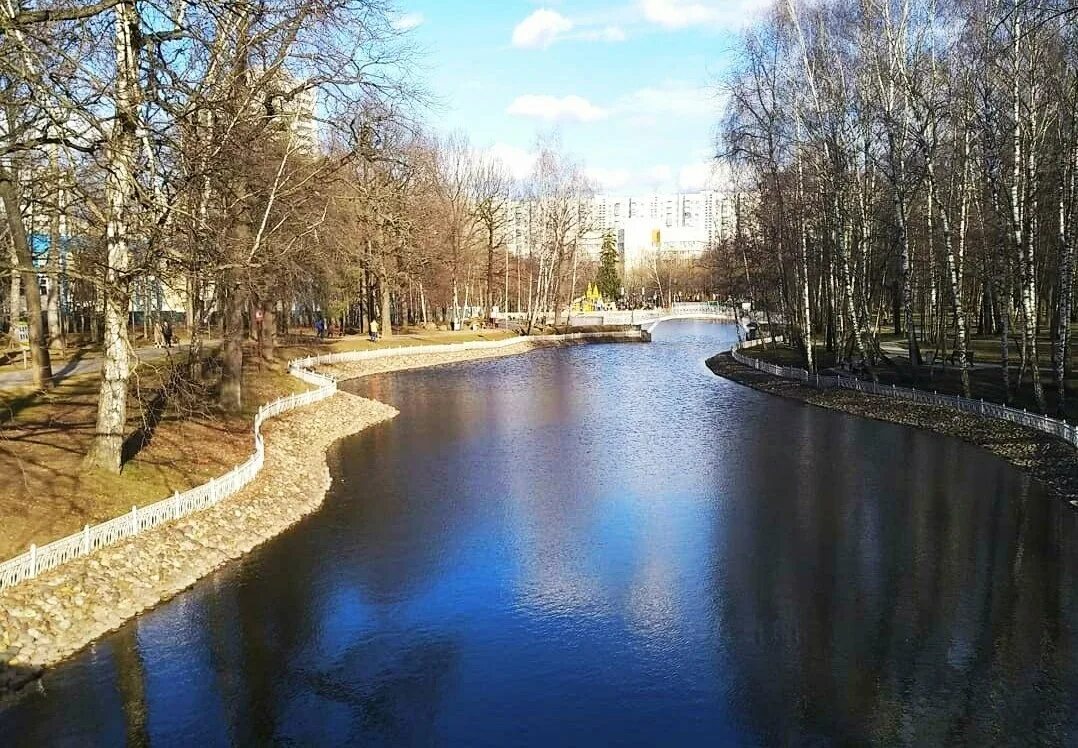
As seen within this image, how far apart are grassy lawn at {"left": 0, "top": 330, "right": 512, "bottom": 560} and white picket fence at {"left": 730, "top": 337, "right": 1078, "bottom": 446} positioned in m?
20.8

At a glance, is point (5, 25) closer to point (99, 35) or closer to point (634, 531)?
point (99, 35)

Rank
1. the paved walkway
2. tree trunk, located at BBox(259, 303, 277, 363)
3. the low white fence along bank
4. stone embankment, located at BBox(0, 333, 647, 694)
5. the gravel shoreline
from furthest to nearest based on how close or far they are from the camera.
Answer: tree trunk, located at BBox(259, 303, 277, 363)
the paved walkway
the gravel shoreline
the low white fence along bank
stone embankment, located at BBox(0, 333, 647, 694)

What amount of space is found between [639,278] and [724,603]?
13684cm

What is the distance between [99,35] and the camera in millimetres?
13273

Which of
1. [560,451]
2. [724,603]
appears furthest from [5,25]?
[560,451]

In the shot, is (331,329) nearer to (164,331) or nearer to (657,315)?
(164,331)

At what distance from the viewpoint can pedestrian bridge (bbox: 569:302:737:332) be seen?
89500mm

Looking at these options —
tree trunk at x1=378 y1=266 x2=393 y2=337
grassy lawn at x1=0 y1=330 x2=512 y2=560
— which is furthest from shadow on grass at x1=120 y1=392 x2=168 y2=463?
tree trunk at x1=378 y1=266 x2=393 y2=337

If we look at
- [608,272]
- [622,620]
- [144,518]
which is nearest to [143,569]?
[144,518]

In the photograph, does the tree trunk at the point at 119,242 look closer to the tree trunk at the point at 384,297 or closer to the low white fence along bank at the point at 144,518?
the low white fence along bank at the point at 144,518

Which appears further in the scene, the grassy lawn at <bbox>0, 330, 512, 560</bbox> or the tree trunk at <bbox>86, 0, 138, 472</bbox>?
the grassy lawn at <bbox>0, 330, 512, 560</bbox>

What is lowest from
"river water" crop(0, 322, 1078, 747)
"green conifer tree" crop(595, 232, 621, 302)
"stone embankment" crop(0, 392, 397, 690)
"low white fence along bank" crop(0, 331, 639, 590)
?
"river water" crop(0, 322, 1078, 747)

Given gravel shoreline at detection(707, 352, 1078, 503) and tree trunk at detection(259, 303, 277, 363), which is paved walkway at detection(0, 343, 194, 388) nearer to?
tree trunk at detection(259, 303, 277, 363)

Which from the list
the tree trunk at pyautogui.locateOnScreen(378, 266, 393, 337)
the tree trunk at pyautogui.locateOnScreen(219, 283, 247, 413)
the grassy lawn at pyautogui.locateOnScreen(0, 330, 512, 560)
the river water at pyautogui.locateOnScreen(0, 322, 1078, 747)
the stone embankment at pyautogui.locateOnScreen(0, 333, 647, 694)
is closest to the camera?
the river water at pyautogui.locateOnScreen(0, 322, 1078, 747)
